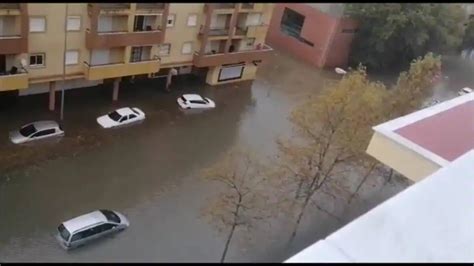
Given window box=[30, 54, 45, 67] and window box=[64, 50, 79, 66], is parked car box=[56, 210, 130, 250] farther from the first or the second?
window box=[64, 50, 79, 66]

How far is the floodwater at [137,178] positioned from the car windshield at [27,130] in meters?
0.25

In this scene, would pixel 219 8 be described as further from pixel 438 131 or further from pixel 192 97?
pixel 438 131

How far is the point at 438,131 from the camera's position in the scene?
218 inches

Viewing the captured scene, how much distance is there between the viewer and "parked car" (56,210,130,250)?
6699 millimetres

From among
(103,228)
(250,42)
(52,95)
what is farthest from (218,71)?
(103,228)

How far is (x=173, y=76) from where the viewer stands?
1193cm

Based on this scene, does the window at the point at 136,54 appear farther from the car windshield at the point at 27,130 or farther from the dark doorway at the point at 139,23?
the car windshield at the point at 27,130

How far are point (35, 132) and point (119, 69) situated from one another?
2.02 meters

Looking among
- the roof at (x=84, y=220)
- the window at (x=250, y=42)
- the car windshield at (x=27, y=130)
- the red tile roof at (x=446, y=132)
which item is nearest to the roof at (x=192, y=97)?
the window at (x=250, y=42)

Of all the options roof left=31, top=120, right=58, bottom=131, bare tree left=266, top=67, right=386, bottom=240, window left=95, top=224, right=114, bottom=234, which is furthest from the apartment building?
window left=95, top=224, right=114, bottom=234

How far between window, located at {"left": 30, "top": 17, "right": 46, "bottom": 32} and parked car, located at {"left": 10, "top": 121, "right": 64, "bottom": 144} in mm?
1529

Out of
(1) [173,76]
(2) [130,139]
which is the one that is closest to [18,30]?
(2) [130,139]

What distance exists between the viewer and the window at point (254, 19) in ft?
38.2

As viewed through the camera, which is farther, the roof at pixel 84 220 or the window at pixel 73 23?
the window at pixel 73 23
